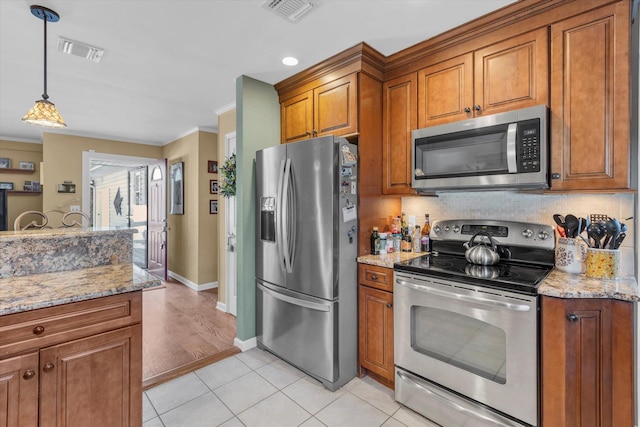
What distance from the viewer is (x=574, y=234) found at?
1.83 m

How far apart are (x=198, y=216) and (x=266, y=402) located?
326 centimetres

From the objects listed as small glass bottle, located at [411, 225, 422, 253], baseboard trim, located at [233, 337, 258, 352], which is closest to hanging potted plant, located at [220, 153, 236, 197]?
baseboard trim, located at [233, 337, 258, 352]

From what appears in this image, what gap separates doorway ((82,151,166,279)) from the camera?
209 inches

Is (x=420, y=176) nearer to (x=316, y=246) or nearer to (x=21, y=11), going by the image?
(x=316, y=246)

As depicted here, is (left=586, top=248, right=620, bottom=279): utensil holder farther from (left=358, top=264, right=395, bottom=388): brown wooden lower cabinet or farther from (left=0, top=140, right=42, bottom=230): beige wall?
(left=0, top=140, right=42, bottom=230): beige wall

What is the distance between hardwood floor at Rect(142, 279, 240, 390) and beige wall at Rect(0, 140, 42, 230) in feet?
9.84

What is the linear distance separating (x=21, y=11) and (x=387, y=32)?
2.27 meters

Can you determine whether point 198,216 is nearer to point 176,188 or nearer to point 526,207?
point 176,188

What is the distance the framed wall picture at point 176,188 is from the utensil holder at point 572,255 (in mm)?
4951

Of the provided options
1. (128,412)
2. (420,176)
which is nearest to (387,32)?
(420,176)

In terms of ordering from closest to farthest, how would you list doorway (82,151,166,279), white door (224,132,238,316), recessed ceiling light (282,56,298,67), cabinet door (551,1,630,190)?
1. cabinet door (551,1,630,190)
2. recessed ceiling light (282,56,298,67)
3. white door (224,132,238,316)
4. doorway (82,151,166,279)

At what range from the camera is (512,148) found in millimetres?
1844

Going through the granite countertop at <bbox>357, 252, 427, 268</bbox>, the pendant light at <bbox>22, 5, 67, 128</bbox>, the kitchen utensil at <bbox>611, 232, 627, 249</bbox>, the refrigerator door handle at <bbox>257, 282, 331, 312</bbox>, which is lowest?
the refrigerator door handle at <bbox>257, 282, 331, 312</bbox>

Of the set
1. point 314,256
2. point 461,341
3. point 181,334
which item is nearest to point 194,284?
point 181,334
